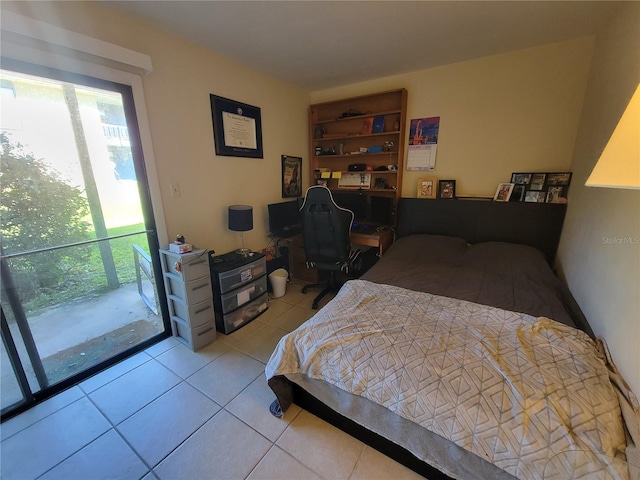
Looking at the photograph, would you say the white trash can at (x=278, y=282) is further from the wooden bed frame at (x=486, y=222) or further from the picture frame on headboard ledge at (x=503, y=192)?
the picture frame on headboard ledge at (x=503, y=192)

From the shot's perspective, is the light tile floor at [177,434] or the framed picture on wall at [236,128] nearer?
the light tile floor at [177,434]

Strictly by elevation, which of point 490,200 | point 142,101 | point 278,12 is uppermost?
point 278,12

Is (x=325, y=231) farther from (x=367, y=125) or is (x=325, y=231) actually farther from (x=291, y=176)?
(x=367, y=125)

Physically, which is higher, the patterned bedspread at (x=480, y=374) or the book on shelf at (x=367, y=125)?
Answer: the book on shelf at (x=367, y=125)

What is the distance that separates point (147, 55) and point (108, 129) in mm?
595

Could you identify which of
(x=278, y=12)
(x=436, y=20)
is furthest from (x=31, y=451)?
(x=436, y=20)

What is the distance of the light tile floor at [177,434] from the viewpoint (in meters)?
1.24

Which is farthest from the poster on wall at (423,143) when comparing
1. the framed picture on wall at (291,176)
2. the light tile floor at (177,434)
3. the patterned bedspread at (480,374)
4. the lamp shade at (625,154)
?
the light tile floor at (177,434)

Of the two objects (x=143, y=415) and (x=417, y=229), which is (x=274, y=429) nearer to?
(x=143, y=415)

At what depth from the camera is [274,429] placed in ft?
4.71

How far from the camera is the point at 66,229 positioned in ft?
5.42

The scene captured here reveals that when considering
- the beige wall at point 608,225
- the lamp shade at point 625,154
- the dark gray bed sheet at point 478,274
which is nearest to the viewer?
the lamp shade at point 625,154

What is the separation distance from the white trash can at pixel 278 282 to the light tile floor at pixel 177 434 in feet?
3.61

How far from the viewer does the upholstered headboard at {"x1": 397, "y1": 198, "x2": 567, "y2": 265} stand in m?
2.38
